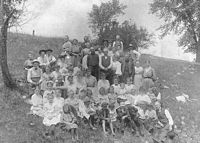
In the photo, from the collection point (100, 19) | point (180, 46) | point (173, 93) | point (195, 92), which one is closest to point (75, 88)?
point (173, 93)

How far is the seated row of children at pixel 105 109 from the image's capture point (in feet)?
36.7

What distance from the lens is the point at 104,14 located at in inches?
1740

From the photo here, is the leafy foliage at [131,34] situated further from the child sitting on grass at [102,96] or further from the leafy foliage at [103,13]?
the child sitting on grass at [102,96]

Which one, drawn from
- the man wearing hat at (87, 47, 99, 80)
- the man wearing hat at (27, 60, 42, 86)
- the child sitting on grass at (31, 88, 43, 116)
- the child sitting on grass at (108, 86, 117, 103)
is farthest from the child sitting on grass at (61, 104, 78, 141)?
the man wearing hat at (87, 47, 99, 80)

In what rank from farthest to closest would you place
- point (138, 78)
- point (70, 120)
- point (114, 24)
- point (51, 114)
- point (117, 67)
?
point (114, 24), point (117, 67), point (138, 78), point (51, 114), point (70, 120)

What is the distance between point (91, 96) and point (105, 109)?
79cm

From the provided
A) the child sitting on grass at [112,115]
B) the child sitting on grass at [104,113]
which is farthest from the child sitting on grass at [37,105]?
the child sitting on grass at [112,115]

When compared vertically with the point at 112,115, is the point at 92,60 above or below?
above

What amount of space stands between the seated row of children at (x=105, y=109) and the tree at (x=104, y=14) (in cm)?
3013

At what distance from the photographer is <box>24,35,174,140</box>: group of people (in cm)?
1143

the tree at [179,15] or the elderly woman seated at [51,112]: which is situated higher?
the tree at [179,15]

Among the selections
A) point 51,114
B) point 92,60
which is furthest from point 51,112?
point 92,60

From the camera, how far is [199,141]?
13.4 meters

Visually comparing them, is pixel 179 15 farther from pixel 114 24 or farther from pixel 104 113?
pixel 104 113
